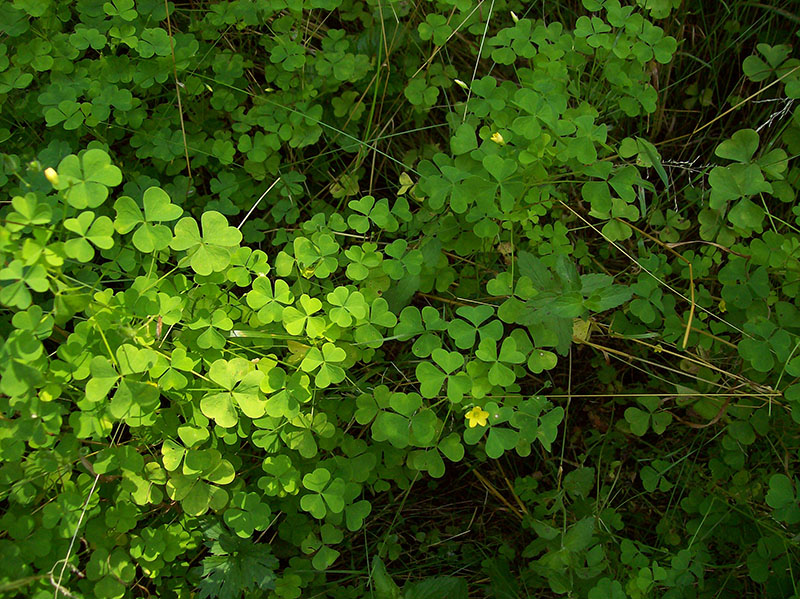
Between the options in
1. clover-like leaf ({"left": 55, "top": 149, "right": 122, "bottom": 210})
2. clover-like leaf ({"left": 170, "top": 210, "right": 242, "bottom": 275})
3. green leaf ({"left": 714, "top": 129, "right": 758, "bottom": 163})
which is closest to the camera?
clover-like leaf ({"left": 55, "top": 149, "right": 122, "bottom": 210})

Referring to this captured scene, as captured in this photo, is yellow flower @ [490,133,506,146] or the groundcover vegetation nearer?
the groundcover vegetation

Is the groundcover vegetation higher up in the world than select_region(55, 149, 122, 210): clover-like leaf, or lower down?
lower down

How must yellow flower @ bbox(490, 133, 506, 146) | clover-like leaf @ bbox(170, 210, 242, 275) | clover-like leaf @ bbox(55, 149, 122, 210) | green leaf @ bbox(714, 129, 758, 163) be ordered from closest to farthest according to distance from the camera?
clover-like leaf @ bbox(55, 149, 122, 210) < clover-like leaf @ bbox(170, 210, 242, 275) < yellow flower @ bbox(490, 133, 506, 146) < green leaf @ bbox(714, 129, 758, 163)

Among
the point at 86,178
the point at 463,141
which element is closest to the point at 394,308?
the point at 463,141

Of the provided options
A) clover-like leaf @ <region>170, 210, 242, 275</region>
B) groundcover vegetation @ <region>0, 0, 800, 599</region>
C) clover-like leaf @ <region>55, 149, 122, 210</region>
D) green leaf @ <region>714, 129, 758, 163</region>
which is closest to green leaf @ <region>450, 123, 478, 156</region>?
groundcover vegetation @ <region>0, 0, 800, 599</region>

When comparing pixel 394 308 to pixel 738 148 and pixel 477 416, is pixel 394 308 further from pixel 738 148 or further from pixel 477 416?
pixel 738 148

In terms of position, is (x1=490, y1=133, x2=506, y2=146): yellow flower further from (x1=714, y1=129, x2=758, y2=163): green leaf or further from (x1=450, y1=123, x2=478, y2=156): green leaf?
(x1=714, y1=129, x2=758, y2=163): green leaf

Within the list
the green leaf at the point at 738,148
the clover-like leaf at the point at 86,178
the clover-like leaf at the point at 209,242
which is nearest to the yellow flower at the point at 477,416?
the clover-like leaf at the point at 209,242

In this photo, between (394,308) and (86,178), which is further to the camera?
(394,308)

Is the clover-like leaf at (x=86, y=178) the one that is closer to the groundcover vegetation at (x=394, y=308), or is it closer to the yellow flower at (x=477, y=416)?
the groundcover vegetation at (x=394, y=308)
